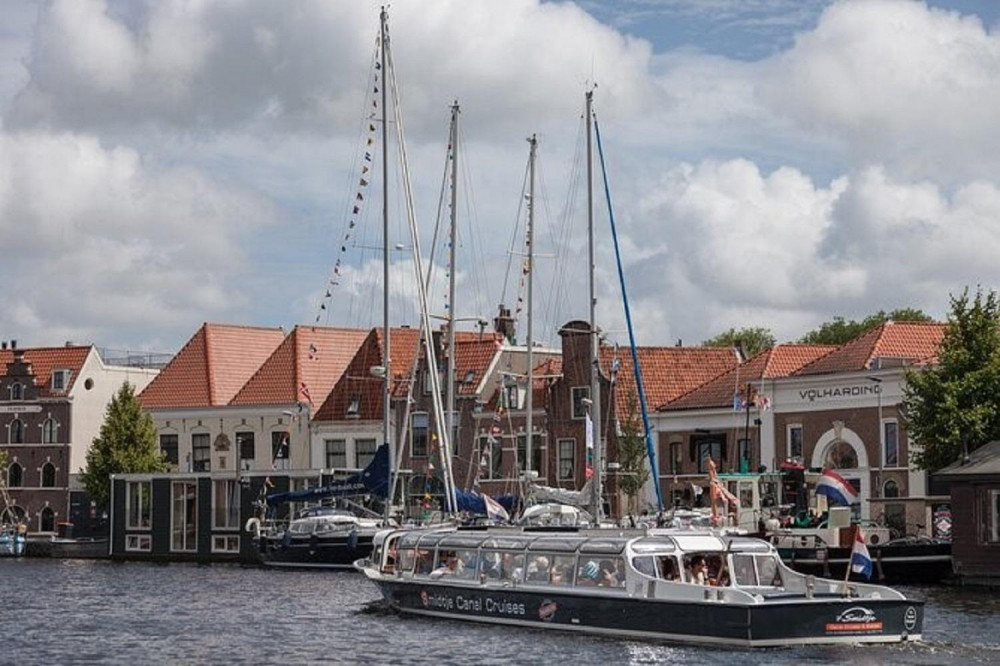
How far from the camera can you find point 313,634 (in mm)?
53219

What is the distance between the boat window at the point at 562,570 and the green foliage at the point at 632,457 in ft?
136

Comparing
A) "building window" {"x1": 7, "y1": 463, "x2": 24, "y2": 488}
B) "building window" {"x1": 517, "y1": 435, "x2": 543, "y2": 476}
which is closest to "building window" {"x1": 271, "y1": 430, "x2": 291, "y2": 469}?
"building window" {"x1": 517, "y1": 435, "x2": 543, "y2": 476}

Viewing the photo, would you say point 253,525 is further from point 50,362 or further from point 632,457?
point 50,362

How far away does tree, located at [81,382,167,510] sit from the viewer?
361ft

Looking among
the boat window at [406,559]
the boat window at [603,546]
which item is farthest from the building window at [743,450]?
the boat window at [603,546]

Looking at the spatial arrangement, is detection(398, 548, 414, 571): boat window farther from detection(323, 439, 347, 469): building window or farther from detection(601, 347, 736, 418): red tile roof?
detection(323, 439, 347, 469): building window

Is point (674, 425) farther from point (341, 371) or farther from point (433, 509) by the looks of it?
point (341, 371)

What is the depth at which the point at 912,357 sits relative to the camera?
86.1 metres

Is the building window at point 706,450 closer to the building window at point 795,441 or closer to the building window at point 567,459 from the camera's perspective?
the building window at point 795,441

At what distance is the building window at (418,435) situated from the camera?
106 meters

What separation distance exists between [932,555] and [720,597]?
86.8 feet

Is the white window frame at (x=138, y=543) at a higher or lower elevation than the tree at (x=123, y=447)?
lower

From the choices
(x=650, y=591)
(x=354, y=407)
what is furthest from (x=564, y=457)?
(x=650, y=591)

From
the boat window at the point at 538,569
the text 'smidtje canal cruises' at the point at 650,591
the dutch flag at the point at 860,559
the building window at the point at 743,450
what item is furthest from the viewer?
the building window at the point at 743,450
